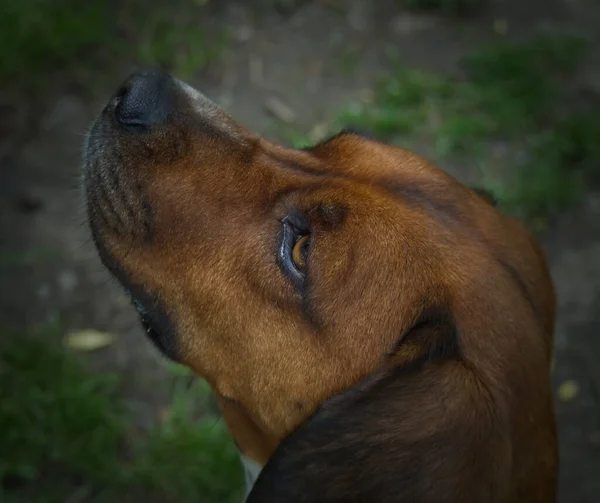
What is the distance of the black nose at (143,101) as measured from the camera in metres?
3.06

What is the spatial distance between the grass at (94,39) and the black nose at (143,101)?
2.99m

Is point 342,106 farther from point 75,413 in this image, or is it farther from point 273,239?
point 273,239

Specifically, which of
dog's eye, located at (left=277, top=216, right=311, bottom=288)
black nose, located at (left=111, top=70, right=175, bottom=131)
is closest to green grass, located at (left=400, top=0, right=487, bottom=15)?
black nose, located at (left=111, top=70, right=175, bottom=131)

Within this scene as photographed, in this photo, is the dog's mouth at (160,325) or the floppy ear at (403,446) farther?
the dog's mouth at (160,325)

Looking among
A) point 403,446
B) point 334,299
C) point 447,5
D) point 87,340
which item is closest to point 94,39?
point 87,340

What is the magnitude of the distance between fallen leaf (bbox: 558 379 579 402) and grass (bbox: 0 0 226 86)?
10.8 ft

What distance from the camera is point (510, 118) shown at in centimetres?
617

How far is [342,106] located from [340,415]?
3.94m

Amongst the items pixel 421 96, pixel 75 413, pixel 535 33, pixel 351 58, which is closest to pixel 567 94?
pixel 535 33

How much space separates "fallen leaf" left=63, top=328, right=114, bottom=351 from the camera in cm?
489

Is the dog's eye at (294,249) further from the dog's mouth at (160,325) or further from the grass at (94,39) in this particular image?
the grass at (94,39)

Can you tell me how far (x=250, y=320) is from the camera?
2.86 m

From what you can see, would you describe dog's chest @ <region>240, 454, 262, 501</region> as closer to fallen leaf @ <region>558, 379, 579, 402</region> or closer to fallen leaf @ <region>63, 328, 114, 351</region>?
fallen leaf @ <region>63, 328, 114, 351</region>

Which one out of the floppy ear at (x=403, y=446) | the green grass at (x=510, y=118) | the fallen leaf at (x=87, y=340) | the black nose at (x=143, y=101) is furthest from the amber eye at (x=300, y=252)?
the green grass at (x=510, y=118)
